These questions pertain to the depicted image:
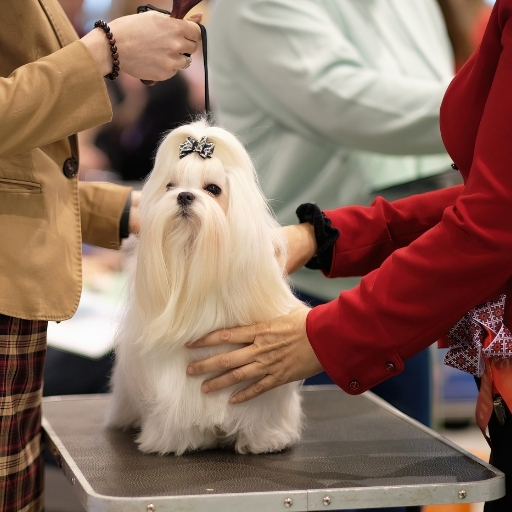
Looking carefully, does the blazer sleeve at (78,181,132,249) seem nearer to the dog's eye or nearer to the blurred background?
the dog's eye

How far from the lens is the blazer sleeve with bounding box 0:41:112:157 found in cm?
118

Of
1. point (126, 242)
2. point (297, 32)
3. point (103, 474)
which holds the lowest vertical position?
point (103, 474)

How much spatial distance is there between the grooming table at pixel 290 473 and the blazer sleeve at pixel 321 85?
81cm

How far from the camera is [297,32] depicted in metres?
2.01

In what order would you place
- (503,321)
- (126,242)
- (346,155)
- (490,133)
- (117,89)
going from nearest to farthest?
(490,133) → (503,321) → (126,242) → (346,155) → (117,89)

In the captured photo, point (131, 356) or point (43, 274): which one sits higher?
point (43, 274)

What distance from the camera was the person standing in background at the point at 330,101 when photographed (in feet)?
6.60

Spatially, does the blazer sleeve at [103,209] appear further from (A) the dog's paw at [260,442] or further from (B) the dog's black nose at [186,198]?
(A) the dog's paw at [260,442]

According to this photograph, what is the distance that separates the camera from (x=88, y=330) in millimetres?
2773

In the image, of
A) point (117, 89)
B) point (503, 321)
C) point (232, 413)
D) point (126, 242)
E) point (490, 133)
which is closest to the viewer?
point (490, 133)

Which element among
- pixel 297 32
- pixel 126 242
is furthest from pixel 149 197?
pixel 297 32

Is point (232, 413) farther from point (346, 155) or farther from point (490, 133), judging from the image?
point (346, 155)

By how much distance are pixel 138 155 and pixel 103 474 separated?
185cm

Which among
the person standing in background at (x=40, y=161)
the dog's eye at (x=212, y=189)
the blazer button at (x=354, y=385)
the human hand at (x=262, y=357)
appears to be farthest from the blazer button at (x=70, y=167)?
the blazer button at (x=354, y=385)
